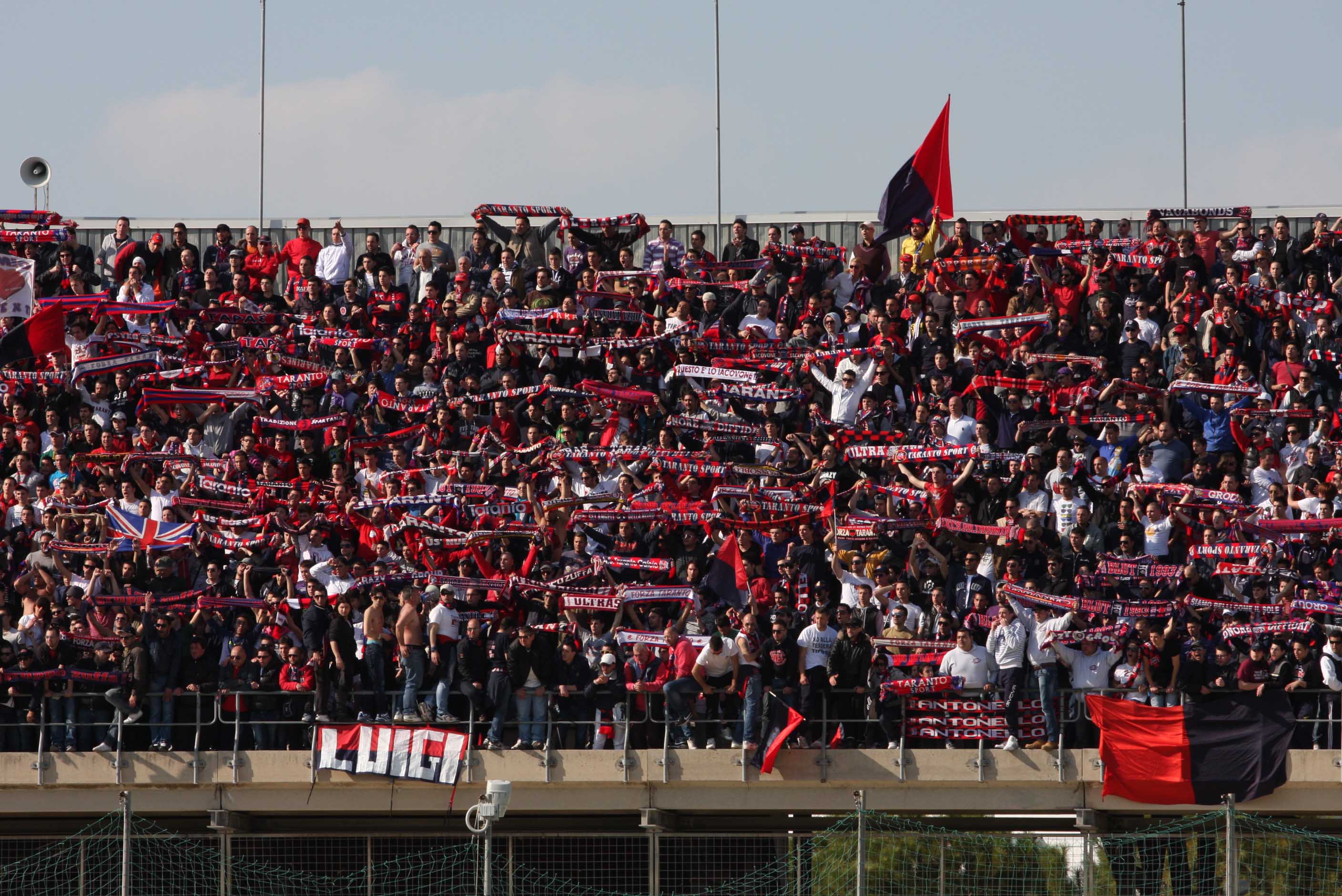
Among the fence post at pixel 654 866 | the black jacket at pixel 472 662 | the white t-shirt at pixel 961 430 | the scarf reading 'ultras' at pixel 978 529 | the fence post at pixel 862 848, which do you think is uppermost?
the white t-shirt at pixel 961 430

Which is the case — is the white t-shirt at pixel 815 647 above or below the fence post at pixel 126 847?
above

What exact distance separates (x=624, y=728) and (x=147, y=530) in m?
6.61

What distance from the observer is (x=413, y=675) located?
21781mm

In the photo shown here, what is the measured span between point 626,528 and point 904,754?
4.01 m

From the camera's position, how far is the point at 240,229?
1391 inches

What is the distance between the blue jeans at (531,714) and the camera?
21.7 meters

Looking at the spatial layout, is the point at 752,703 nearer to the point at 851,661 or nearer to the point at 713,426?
the point at 851,661

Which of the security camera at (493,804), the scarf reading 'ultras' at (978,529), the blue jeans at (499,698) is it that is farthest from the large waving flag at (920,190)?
the security camera at (493,804)

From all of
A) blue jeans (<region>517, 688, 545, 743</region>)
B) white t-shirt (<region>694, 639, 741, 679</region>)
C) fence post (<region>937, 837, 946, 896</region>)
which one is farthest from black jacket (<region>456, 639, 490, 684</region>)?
fence post (<region>937, 837, 946, 896</region>)

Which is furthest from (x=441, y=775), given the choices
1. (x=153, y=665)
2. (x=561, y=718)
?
(x=153, y=665)

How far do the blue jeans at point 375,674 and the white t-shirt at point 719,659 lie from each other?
3218 mm

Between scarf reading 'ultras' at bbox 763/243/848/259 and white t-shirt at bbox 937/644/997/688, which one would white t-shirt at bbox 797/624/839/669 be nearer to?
white t-shirt at bbox 937/644/997/688

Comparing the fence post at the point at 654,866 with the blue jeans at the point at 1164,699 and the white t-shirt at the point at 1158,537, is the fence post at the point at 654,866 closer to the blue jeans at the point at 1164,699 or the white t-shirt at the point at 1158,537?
the blue jeans at the point at 1164,699

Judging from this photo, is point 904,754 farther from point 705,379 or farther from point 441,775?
point 705,379
